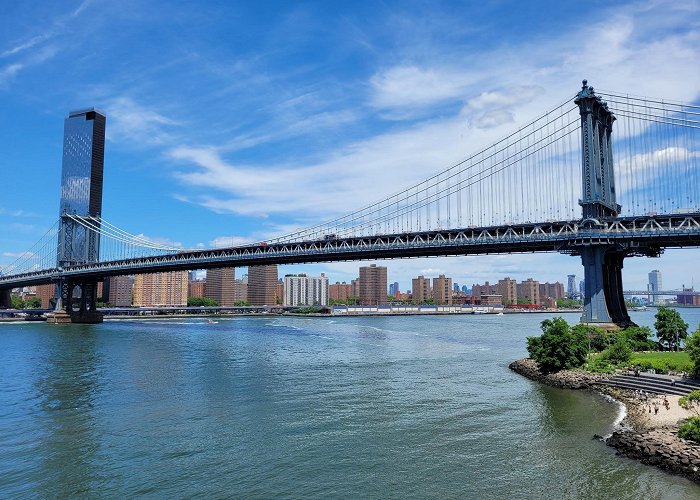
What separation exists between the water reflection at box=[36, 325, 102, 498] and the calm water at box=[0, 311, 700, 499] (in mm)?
71

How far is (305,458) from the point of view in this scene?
58.0 feet

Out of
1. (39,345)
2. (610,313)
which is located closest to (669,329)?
(610,313)

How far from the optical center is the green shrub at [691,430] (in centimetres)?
1766

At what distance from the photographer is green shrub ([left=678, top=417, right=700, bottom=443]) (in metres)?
17.7

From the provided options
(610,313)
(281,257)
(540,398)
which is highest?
(281,257)

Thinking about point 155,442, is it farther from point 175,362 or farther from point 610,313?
point 610,313

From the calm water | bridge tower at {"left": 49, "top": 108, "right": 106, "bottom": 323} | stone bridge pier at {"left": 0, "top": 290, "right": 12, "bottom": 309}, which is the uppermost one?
bridge tower at {"left": 49, "top": 108, "right": 106, "bottom": 323}

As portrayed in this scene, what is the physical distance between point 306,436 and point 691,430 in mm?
13492

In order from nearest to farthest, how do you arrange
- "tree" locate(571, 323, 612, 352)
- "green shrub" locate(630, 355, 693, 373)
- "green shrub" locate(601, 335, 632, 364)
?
"green shrub" locate(630, 355, 693, 373) < "green shrub" locate(601, 335, 632, 364) < "tree" locate(571, 323, 612, 352)

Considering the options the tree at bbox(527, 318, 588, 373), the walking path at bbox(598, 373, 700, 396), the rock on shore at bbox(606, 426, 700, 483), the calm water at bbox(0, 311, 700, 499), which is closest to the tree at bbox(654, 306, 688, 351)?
the tree at bbox(527, 318, 588, 373)

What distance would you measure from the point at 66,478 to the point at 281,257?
2470 inches

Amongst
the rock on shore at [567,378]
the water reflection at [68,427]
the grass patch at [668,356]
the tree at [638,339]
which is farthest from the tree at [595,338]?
the water reflection at [68,427]

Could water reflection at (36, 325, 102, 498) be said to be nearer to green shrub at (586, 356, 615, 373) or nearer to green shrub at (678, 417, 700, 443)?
green shrub at (678, 417, 700, 443)

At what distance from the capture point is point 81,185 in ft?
404
